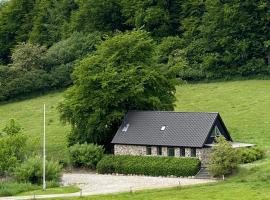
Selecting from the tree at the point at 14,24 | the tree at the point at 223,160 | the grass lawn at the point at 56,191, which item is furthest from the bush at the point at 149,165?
the tree at the point at 14,24

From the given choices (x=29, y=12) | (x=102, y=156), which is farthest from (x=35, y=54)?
(x=102, y=156)

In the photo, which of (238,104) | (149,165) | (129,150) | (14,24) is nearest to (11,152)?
(129,150)

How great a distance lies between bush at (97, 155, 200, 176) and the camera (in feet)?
240

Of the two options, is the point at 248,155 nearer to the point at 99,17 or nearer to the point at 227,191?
the point at 227,191

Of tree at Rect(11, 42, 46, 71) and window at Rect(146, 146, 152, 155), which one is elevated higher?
tree at Rect(11, 42, 46, 71)

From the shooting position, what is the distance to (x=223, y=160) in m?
69.8

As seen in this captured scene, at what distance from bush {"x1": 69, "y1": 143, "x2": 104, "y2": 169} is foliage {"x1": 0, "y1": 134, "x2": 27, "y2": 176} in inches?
195

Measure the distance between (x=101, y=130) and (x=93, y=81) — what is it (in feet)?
17.7

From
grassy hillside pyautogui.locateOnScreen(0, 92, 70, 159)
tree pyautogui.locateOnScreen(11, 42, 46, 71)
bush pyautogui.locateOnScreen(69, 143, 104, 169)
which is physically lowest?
bush pyautogui.locateOnScreen(69, 143, 104, 169)

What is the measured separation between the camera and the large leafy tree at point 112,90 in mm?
83750

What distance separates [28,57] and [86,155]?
1689 inches

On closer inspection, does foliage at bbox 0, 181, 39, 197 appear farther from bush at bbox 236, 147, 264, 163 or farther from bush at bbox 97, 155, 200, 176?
bush at bbox 236, 147, 264, 163

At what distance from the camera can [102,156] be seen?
8062 cm

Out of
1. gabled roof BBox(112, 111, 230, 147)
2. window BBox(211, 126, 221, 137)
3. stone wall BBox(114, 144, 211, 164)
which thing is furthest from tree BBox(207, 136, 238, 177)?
window BBox(211, 126, 221, 137)
